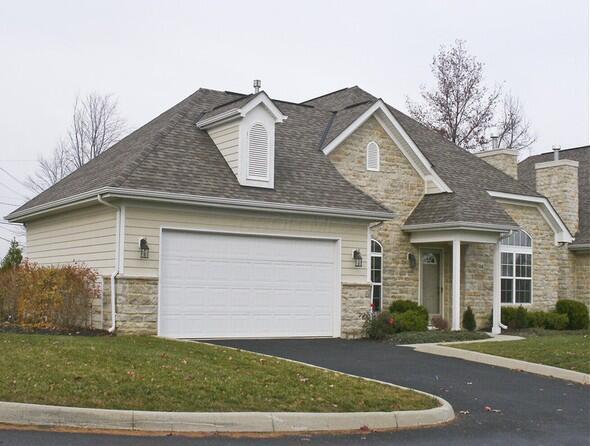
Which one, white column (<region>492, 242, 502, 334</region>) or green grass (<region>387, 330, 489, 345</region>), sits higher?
white column (<region>492, 242, 502, 334</region>)

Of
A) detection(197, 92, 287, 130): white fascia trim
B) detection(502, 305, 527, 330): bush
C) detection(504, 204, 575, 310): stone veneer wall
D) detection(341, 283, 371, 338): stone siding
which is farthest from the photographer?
detection(504, 204, 575, 310): stone veneer wall

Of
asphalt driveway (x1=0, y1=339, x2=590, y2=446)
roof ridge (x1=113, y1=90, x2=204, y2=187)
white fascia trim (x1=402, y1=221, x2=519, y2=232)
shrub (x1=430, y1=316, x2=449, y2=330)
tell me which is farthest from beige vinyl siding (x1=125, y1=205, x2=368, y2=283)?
shrub (x1=430, y1=316, x2=449, y2=330)

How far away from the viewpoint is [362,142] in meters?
23.6

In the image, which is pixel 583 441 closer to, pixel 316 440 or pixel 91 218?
pixel 316 440

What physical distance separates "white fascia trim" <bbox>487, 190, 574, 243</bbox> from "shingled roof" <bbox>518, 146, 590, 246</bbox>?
1217 mm

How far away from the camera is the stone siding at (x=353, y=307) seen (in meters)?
20.4

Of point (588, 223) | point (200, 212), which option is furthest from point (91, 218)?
point (588, 223)

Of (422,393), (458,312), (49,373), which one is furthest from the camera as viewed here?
(458,312)

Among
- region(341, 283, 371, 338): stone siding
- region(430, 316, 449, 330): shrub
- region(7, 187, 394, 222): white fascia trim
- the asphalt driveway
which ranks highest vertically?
region(7, 187, 394, 222): white fascia trim

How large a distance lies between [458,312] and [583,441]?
13.0 m

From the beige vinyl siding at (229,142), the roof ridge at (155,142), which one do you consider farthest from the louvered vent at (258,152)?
the roof ridge at (155,142)

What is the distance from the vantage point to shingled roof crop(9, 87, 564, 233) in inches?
730

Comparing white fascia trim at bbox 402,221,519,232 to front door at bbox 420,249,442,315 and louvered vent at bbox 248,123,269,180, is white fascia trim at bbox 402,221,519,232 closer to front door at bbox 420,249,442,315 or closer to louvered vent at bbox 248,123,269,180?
front door at bbox 420,249,442,315

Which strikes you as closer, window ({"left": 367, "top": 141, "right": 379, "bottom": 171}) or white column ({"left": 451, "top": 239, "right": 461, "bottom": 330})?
white column ({"left": 451, "top": 239, "right": 461, "bottom": 330})
